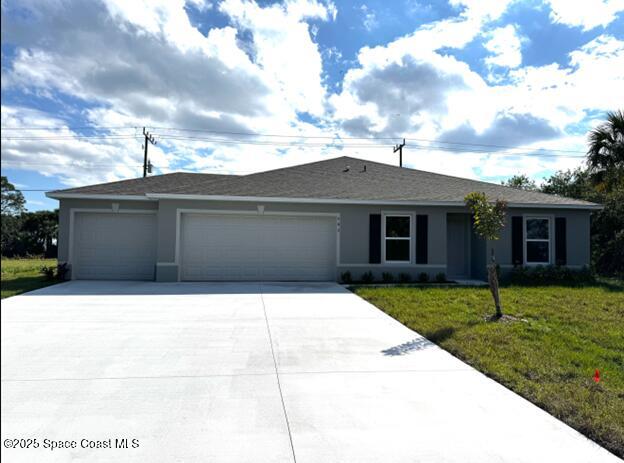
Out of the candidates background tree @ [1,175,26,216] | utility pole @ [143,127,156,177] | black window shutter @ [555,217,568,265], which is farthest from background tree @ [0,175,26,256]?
black window shutter @ [555,217,568,265]

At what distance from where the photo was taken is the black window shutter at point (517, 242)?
41.1 feet

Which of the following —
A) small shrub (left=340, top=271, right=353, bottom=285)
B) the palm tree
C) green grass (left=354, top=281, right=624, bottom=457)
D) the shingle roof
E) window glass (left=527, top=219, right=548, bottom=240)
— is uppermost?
the palm tree

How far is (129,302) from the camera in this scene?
8102mm

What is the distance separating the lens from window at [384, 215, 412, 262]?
40.3 feet

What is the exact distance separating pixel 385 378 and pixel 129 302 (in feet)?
20.7

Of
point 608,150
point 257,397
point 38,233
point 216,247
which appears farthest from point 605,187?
point 38,233

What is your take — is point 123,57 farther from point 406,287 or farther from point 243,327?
point 406,287

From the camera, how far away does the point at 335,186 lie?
1311cm

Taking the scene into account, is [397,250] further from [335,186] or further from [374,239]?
[335,186]

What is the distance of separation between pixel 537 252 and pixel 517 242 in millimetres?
868

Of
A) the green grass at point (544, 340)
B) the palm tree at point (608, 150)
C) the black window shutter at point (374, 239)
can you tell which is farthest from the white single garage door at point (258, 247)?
the palm tree at point (608, 150)

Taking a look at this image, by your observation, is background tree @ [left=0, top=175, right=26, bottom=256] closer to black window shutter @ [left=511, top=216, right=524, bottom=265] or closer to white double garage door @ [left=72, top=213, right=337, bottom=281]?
white double garage door @ [left=72, top=213, right=337, bottom=281]

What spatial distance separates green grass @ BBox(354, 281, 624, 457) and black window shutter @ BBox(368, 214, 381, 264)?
2.05m

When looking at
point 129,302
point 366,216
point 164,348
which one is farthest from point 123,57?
point 164,348
